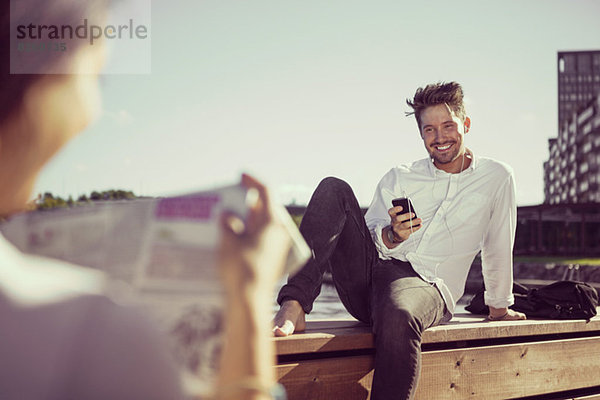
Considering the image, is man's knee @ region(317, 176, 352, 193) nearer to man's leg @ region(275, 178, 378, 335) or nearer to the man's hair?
man's leg @ region(275, 178, 378, 335)

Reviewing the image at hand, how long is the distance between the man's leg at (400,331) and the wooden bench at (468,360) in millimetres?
88

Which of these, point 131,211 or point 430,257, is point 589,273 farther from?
point 131,211

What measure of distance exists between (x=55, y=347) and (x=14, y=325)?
0.05 meters

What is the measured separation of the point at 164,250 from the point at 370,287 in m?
2.14

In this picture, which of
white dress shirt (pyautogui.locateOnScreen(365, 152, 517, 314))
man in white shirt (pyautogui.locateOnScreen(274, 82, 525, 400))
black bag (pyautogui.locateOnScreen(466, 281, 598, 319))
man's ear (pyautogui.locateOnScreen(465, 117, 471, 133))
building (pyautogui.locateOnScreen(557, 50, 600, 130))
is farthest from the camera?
building (pyautogui.locateOnScreen(557, 50, 600, 130))

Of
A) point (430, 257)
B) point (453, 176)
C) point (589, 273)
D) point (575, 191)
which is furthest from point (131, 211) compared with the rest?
point (575, 191)

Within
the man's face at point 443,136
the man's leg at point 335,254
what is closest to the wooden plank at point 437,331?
the man's leg at point 335,254

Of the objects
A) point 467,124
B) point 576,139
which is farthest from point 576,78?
point 467,124

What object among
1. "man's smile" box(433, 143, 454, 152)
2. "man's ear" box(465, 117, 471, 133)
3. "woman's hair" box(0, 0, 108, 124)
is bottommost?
"woman's hair" box(0, 0, 108, 124)

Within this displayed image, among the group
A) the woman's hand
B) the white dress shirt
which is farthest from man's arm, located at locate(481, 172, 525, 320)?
the woman's hand

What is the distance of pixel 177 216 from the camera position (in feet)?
2.21

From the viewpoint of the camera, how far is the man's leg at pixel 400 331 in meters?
2.07

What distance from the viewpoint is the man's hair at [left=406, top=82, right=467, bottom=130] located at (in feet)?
10.2

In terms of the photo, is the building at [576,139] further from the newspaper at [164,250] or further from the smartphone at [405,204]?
the newspaper at [164,250]
